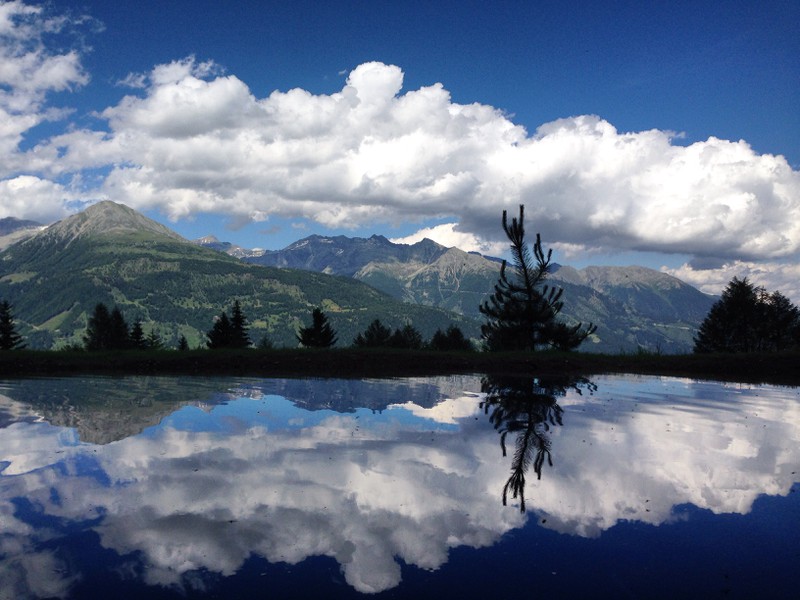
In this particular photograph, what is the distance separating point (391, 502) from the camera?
788 centimetres

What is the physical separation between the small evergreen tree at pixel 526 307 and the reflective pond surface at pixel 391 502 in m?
17.7

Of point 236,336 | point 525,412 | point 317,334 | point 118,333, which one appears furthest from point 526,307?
point 118,333

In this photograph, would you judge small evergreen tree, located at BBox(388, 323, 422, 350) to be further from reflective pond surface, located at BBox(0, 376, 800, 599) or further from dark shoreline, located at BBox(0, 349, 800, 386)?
reflective pond surface, located at BBox(0, 376, 800, 599)

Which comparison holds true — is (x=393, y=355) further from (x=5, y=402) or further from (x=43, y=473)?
(x=43, y=473)

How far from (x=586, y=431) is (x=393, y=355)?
1594cm

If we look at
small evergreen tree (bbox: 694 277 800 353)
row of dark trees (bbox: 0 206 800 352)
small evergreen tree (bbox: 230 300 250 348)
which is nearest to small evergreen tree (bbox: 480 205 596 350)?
row of dark trees (bbox: 0 206 800 352)

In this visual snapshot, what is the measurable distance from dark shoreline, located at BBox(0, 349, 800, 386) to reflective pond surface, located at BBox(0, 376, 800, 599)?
9.80m

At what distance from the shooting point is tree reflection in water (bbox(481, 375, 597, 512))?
9.83 metres

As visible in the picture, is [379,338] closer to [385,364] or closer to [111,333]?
[111,333]

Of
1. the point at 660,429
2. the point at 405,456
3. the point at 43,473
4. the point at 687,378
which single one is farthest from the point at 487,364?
the point at 43,473

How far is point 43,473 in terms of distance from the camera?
8906 mm

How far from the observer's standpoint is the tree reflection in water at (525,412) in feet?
32.3

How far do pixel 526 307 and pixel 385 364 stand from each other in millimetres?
10393

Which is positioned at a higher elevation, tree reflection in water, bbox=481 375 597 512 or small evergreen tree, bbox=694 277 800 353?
small evergreen tree, bbox=694 277 800 353
